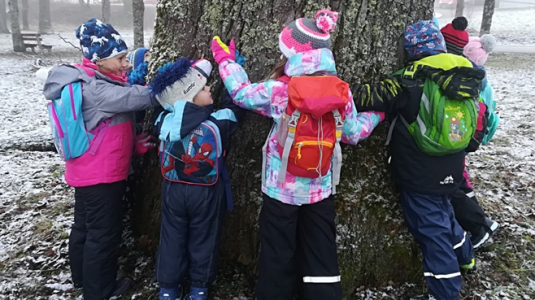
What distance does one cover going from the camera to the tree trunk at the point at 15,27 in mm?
16484

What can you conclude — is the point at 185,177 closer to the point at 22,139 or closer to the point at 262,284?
the point at 262,284

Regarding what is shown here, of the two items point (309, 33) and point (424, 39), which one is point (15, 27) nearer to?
point (309, 33)

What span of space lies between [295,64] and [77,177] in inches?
67.0

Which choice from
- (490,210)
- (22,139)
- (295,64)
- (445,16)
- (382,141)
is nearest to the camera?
(295,64)

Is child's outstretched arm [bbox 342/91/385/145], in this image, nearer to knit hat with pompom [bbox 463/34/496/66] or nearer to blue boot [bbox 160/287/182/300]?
knit hat with pompom [bbox 463/34/496/66]

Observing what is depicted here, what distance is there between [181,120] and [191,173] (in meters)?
0.38

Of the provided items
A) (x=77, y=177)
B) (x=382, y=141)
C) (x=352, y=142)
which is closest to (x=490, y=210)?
(x=382, y=141)

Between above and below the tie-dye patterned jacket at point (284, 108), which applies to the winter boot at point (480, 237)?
below

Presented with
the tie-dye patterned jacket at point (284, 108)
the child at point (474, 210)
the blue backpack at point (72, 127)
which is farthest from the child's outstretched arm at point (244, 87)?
the child at point (474, 210)

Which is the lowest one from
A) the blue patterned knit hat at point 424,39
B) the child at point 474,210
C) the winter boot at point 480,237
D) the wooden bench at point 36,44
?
the wooden bench at point 36,44

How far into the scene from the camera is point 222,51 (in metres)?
2.66

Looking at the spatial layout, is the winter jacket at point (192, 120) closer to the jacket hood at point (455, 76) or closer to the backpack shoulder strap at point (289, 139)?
the backpack shoulder strap at point (289, 139)

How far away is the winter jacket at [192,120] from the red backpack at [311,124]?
0.40 m

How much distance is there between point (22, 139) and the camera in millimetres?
6793
